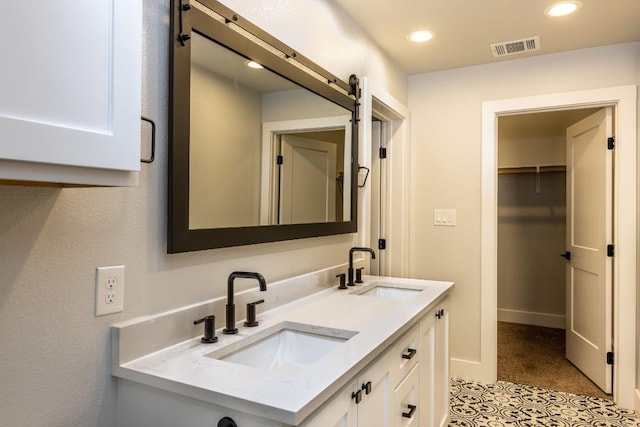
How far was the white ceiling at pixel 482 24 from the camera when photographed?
2326 millimetres

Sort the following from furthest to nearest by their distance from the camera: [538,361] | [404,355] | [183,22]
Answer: [538,361] < [404,355] < [183,22]

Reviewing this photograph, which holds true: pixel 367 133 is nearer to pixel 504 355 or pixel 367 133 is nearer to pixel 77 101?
pixel 77 101

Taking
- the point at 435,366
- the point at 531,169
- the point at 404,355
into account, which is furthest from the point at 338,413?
the point at 531,169

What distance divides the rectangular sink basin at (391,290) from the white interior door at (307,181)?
1.59ft

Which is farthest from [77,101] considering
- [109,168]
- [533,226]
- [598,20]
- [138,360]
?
[533,226]

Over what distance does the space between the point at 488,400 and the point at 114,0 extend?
10.1 feet

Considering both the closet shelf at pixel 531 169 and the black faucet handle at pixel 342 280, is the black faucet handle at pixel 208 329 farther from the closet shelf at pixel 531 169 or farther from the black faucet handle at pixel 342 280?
the closet shelf at pixel 531 169

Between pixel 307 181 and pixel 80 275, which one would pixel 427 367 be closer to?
pixel 307 181

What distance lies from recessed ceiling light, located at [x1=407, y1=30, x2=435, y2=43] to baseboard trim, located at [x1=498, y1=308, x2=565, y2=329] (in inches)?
133

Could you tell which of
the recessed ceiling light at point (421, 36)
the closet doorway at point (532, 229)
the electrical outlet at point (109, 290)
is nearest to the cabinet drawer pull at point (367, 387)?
the electrical outlet at point (109, 290)

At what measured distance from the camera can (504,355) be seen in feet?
12.4

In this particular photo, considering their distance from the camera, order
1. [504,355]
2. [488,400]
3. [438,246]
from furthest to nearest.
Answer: [504,355] → [438,246] → [488,400]

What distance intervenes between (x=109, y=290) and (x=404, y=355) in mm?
1055

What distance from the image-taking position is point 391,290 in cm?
247
